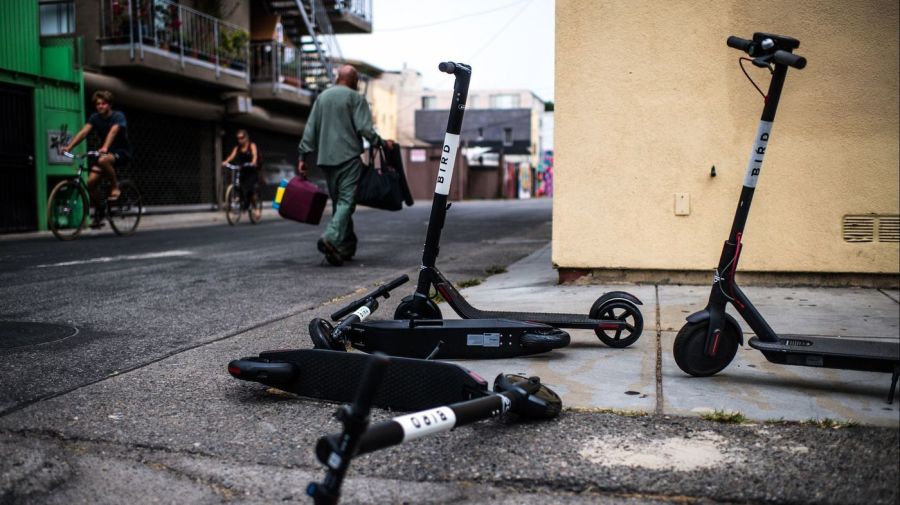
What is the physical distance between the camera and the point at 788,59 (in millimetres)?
2689

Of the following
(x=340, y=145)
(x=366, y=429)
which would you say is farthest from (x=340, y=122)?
(x=366, y=429)

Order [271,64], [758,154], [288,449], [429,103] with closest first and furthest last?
1. [288,449]
2. [758,154]
3. [271,64]
4. [429,103]

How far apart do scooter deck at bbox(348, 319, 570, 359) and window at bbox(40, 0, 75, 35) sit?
1770 cm

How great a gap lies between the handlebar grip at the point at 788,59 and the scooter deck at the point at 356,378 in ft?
4.92

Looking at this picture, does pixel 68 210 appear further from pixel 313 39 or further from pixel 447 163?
pixel 313 39

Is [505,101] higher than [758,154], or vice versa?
[505,101]

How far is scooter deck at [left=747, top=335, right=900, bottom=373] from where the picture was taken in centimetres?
271

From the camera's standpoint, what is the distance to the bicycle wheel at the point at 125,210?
11614 millimetres

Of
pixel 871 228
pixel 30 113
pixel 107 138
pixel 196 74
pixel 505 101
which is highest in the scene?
pixel 505 101

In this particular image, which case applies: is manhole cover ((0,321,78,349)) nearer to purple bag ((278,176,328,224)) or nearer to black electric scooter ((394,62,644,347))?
black electric scooter ((394,62,644,347))

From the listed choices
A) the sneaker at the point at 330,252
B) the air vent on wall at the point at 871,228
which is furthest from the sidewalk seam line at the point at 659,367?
the sneaker at the point at 330,252

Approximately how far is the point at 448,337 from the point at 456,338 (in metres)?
0.04

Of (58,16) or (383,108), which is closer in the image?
(58,16)

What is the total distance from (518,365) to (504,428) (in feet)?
2.86
